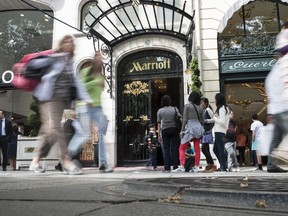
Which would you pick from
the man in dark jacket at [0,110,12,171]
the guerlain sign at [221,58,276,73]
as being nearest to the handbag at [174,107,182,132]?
the guerlain sign at [221,58,276,73]

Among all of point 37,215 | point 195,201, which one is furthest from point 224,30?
point 37,215

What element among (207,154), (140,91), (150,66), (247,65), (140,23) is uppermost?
(140,23)

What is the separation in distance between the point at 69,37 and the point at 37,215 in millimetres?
2839

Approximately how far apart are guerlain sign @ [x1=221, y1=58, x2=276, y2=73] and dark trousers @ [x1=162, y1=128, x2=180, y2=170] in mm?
5304

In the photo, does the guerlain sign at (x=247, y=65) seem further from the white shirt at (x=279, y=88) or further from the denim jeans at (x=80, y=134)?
the white shirt at (x=279, y=88)

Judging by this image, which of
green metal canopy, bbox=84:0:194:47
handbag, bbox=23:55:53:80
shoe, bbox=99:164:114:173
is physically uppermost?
green metal canopy, bbox=84:0:194:47

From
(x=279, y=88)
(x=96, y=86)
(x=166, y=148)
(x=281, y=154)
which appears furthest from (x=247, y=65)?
(x=281, y=154)

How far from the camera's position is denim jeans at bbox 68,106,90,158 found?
503 cm

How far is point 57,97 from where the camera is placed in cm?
470

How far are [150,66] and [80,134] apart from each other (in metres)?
10.0

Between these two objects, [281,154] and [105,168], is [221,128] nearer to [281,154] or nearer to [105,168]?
[105,168]

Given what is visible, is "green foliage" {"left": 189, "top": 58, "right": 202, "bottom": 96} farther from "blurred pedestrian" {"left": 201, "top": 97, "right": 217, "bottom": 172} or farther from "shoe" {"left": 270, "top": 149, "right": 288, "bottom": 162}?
"shoe" {"left": 270, "top": 149, "right": 288, "bottom": 162}

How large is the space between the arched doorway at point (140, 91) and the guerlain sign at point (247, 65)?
188 centimetres

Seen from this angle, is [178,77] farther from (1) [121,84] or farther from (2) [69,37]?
(2) [69,37]
